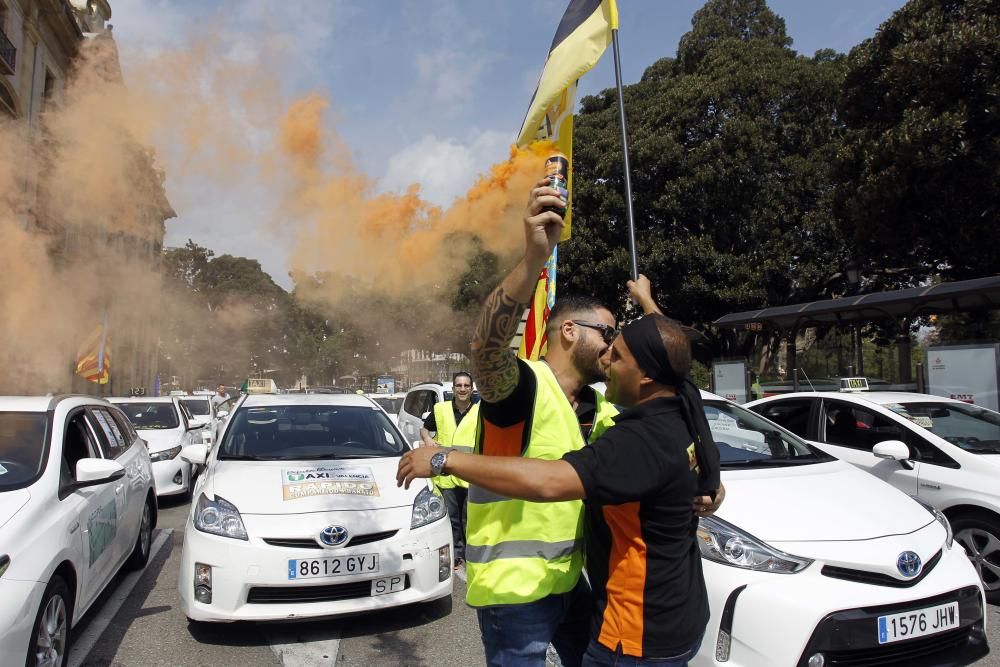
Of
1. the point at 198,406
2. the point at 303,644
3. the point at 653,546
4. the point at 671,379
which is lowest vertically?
the point at 303,644

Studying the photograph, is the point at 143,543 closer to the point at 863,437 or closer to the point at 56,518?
the point at 56,518

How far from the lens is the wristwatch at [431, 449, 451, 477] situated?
1.76 meters

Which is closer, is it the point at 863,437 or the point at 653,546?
the point at 653,546

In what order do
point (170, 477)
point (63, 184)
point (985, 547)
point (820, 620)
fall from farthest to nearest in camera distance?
point (63, 184)
point (170, 477)
point (985, 547)
point (820, 620)

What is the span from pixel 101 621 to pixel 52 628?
1289mm

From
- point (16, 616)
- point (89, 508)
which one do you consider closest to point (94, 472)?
point (89, 508)

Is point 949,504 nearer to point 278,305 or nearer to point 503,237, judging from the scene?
point 503,237

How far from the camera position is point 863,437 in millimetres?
5723

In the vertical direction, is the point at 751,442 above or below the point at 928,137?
below

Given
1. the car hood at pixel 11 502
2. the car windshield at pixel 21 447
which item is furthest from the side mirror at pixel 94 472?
the car hood at pixel 11 502

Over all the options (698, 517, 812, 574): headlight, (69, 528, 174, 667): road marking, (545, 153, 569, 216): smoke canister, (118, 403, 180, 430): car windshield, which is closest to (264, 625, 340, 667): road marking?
(69, 528, 174, 667): road marking

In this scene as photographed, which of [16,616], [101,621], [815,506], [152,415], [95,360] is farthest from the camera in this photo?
[95,360]

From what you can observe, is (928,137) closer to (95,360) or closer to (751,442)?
(751,442)

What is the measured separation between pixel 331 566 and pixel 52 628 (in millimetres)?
1346
